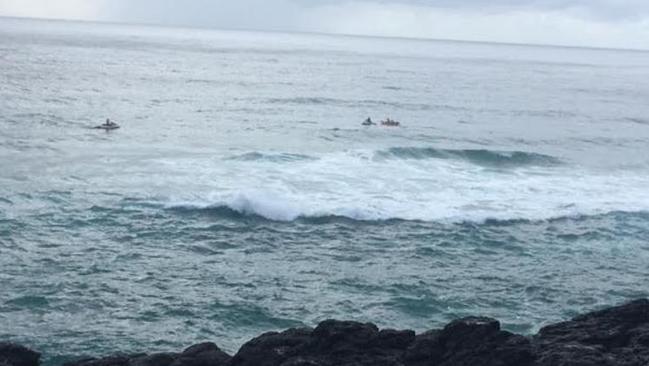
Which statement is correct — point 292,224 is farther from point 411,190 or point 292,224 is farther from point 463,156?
point 463,156

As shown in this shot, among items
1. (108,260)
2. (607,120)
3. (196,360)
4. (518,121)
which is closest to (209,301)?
(108,260)

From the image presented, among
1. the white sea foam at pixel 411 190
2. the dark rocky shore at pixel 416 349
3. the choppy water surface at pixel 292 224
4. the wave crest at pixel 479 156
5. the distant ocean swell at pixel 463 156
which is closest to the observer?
the dark rocky shore at pixel 416 349

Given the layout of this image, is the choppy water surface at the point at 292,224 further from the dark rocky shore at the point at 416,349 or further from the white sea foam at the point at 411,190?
the dark rocky shore at the point at 416,349

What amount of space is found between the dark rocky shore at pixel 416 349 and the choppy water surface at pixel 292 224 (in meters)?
3.75

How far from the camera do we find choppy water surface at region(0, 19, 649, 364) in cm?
2133

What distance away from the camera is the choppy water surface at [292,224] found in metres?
21.3

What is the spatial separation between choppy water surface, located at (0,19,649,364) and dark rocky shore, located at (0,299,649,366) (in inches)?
148

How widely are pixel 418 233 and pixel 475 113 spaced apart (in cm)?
4606

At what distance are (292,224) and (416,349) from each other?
49.9 feet

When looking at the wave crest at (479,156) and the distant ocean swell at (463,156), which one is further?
the wave crest at (479,156)

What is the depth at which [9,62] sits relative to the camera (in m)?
103

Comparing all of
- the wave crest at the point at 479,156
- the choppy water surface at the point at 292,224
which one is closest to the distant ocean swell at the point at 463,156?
the wave crest at the point at 479,156

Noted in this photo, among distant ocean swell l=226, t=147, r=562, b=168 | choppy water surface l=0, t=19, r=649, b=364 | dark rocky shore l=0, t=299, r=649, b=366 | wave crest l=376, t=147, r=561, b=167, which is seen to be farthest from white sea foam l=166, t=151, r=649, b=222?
dark rocky shore l=0, t=299, r=649, b=366

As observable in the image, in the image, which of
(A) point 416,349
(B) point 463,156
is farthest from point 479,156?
(A) point 416,349
